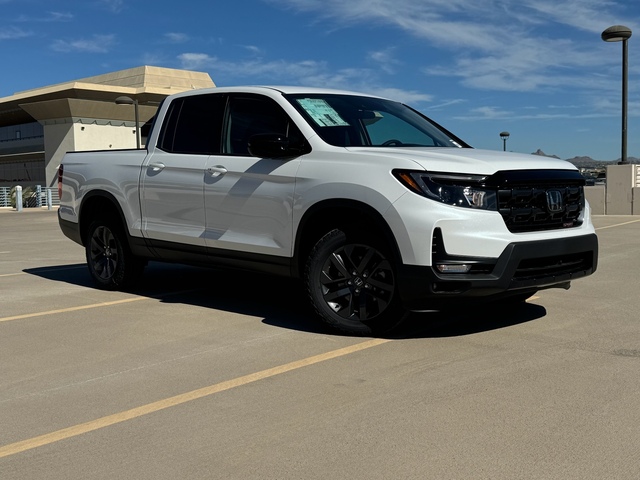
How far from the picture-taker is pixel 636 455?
3.26 metres

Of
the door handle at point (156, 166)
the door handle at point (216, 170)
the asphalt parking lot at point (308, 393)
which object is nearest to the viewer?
the asphalt parking lot at point (308, 393)

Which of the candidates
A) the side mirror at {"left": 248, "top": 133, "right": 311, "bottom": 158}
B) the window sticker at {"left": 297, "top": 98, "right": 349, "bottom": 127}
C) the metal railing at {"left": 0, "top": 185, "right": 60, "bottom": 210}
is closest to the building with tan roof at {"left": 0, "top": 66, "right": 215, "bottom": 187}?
the metal railing at {"left": 0, "top": 185, "right": 60, "bottom": 210}

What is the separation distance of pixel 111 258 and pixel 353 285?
338cm

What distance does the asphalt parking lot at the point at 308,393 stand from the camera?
10.7 feet

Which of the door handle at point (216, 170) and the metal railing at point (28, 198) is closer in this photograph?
the door handle at point (216, 170)

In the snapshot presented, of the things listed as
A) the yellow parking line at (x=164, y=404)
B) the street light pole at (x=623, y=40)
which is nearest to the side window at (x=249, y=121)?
the yellow parking line at (x=164, y=404)

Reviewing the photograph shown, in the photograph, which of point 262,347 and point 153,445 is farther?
point 262,347

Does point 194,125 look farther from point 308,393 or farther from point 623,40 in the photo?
point 623,40

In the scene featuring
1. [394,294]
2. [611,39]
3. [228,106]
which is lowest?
[394,294]

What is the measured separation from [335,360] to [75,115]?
46.7 metres

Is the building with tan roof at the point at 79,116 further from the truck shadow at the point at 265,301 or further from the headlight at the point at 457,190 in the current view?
the headlight at the point at 457,190

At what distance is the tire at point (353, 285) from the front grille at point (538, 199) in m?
0.90

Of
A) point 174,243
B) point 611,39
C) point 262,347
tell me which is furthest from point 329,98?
point 611,39

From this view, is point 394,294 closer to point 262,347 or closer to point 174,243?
point 262,347
